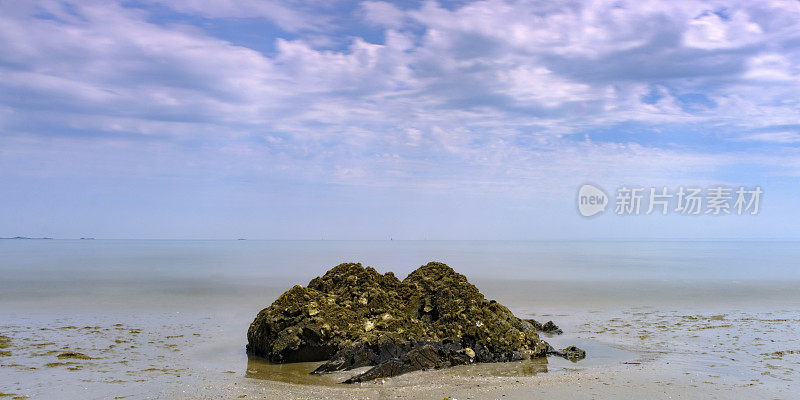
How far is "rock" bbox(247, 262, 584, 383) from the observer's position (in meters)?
10.0

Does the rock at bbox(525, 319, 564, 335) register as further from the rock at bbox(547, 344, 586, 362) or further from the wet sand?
the rock at bbox(547, 344, 586, 362)

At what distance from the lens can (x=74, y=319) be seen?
51.4ft

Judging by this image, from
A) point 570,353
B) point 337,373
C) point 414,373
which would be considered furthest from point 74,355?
point 570,353

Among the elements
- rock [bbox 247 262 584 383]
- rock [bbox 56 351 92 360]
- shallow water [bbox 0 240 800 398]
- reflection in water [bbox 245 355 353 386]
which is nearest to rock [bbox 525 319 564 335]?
shallow water [bbox 0 240 800 398]

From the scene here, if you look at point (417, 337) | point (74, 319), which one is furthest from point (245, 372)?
point (74, 319)

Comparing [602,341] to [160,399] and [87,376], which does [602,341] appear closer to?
[160,399]

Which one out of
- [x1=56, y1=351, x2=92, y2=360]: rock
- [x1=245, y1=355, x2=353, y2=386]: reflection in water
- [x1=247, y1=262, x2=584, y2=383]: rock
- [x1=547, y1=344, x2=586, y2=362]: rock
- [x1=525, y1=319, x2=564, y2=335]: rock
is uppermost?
[x1=247, y1=262, x2=584, y2=383]: rock

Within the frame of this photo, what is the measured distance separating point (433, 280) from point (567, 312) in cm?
655

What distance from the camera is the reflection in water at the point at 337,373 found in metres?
8.95

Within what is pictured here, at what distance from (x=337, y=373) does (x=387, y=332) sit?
4.80 ft

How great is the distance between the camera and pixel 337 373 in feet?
30.9

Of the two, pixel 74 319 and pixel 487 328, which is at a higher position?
pixel 487 328

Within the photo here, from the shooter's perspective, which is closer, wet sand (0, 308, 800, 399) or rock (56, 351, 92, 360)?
wet sand (0, 308, 800, 399)

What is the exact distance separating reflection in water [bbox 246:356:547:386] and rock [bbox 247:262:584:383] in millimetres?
192
